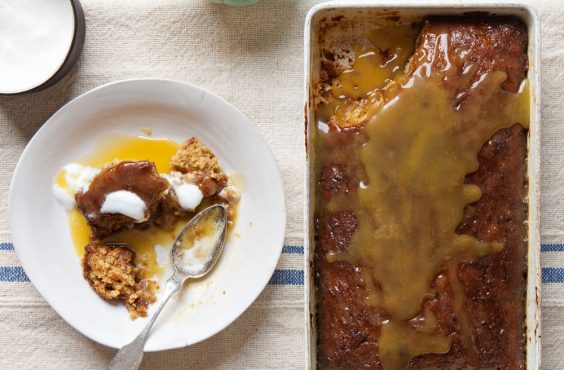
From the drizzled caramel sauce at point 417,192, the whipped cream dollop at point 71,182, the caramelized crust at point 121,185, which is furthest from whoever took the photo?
the whipped cream dollop at point 71,182

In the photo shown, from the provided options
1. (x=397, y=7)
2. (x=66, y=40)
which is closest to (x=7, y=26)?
(x=66, y=40)

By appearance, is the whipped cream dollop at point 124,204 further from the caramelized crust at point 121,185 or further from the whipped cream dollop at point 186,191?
the whipped cream dollop at point 186,191

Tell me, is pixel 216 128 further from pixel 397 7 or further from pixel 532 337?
pixel 532 337

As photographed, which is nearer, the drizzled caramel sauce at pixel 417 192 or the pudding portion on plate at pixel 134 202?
the drizzled caramel sauce at pixel 417 192

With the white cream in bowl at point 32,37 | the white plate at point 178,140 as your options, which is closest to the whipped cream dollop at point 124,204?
the white plate at point 178,140

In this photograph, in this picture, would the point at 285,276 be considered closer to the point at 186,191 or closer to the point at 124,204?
the point at 186,191

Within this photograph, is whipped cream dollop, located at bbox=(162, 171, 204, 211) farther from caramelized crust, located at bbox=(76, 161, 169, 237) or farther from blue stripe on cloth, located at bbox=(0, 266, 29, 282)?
blue stripe on cloth, located at bbox=(0, 266, 29, 282)

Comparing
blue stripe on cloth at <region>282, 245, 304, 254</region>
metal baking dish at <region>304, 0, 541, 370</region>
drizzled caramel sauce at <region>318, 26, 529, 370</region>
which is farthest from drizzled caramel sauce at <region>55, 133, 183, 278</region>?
drizzled caramel sauce at <region>318, 26, 529, 370</region>
